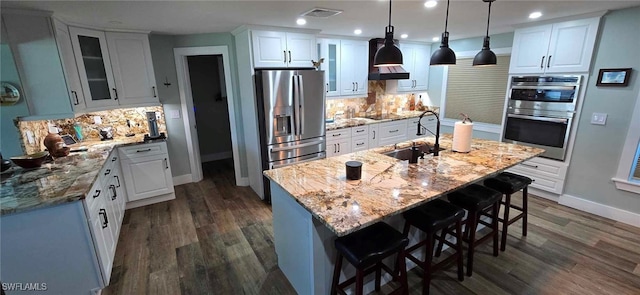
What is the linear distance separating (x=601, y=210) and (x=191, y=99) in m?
5.64

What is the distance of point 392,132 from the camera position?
4.89m

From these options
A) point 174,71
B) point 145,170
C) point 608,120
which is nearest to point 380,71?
point 608,120

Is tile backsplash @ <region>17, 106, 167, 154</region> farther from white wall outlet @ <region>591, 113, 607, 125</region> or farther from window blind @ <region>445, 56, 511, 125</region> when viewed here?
white wall outlet @ <region>591, 113, 607, 125</region>

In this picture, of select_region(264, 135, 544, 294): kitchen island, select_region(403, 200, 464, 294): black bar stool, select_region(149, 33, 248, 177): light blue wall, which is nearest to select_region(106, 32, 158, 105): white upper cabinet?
select_region(149, 33, 248, 177): light blue wall

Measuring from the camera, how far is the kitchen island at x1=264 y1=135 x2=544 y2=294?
5.20ft

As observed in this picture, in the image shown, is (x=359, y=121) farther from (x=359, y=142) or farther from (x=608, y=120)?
(x=608, y=120)

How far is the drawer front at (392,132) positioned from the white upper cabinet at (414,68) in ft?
2.41

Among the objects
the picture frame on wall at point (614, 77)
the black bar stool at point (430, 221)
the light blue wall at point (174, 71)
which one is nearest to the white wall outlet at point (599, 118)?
the picture frame on wall at point (614, 77)

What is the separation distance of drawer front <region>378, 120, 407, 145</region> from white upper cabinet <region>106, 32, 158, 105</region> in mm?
3547

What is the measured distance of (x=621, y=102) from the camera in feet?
9.83

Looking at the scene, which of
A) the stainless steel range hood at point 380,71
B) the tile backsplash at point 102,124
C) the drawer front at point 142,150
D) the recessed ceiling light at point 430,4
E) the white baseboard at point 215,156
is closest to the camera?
the recessed ceiling light at point 430,4

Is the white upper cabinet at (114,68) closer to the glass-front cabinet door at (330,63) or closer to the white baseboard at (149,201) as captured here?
the white baseboard at (149,201)

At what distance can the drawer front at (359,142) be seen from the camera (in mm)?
4438

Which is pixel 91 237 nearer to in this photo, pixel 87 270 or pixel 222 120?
pixel 87 270
